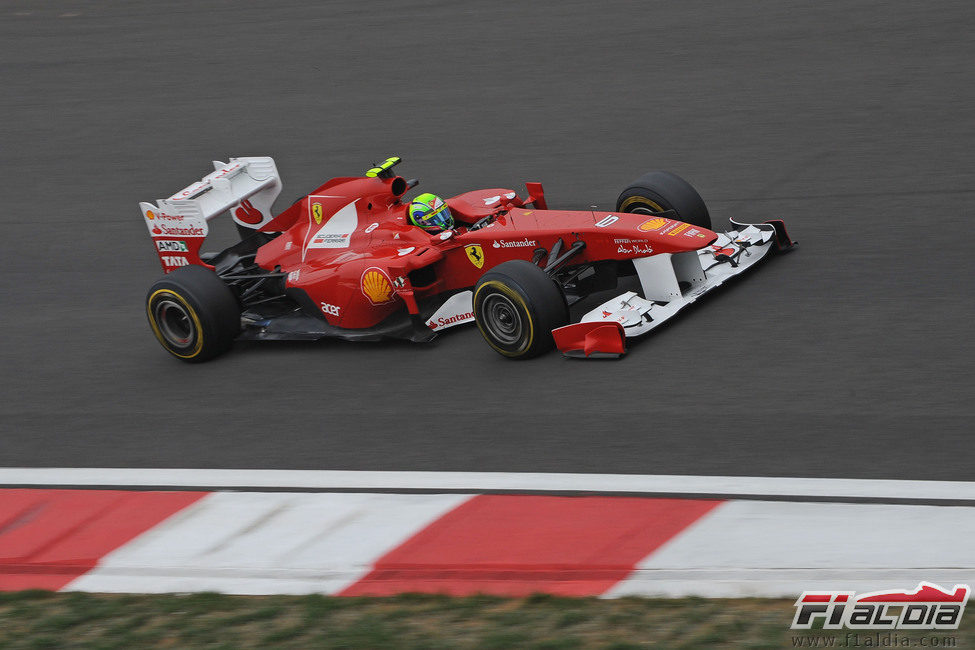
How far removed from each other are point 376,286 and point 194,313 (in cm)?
130

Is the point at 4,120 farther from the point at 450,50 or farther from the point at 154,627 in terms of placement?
the point at 154,627

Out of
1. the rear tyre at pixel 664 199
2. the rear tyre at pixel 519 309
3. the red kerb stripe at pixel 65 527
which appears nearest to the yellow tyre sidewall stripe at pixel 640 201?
the rear tyre at pixel 664 199

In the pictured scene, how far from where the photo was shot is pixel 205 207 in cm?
922

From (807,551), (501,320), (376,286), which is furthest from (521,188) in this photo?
(807,551)

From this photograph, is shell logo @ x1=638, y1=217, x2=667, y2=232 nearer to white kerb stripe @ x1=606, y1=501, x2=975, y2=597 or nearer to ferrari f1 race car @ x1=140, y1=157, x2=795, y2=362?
ferrari f1 race car @ x1=140, y1=157, x2=795, y2=362

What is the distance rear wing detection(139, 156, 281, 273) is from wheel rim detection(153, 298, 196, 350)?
0.46m

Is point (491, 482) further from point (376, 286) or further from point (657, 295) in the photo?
point (376, 286)

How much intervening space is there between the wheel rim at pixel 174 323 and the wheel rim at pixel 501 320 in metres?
2.21

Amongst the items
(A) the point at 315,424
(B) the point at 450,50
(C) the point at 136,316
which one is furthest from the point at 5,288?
(B) the point at 450,50

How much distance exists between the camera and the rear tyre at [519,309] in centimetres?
739

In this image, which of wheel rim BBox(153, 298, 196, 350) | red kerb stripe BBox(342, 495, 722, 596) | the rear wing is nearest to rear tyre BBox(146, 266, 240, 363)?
wheel rim BBox(153, 298, 196, 350)

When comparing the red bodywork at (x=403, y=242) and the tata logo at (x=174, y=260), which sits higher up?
the tata logo at (x=174, y=260)

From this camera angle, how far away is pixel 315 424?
7.30 meters

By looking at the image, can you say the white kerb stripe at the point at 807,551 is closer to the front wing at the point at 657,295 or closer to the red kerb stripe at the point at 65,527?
the front wing at the point at 657,295
